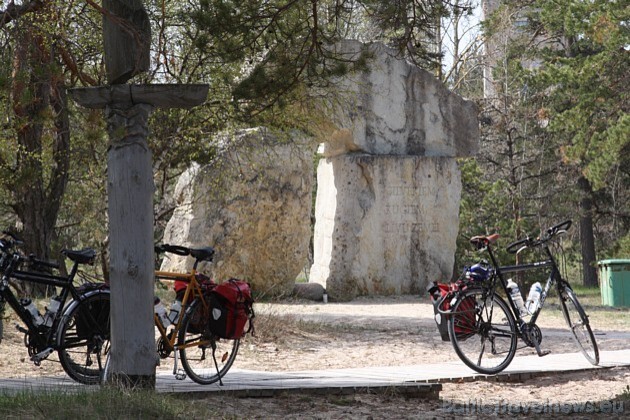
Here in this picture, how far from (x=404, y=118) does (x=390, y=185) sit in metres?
1.19

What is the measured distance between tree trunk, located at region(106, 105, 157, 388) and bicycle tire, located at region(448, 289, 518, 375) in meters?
2.34

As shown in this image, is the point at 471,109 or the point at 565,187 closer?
the point at 471,109

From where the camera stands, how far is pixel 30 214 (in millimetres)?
11695

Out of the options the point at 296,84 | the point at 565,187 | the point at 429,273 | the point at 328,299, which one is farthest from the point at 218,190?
the point at 565,187

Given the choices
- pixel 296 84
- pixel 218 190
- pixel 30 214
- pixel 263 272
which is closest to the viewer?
pixel 296 84

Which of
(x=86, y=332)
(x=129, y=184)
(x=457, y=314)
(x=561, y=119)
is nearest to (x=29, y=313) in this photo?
(x=86, y=332)

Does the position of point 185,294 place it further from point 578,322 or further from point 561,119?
point 561,119

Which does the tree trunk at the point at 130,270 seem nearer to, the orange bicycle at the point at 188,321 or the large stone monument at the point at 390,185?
the orange bicycle at the point at 188,321

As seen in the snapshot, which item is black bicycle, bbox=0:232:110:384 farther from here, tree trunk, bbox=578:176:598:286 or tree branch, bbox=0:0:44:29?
tree trunk, bbox=578:176:598:286

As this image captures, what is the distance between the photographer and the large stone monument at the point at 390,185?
613 inches

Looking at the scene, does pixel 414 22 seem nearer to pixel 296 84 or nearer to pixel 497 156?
pixel 296 84

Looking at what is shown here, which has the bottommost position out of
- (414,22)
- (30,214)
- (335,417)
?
(335,417)

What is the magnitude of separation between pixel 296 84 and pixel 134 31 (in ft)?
6.46

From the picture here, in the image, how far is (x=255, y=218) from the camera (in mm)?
14695
